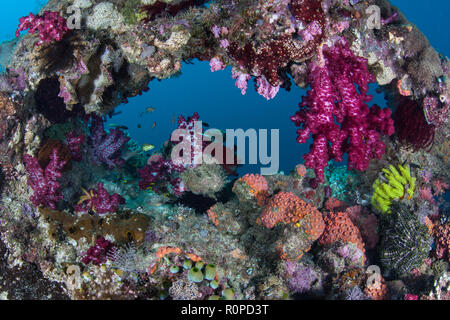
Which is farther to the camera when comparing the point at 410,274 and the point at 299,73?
the point at 410,274

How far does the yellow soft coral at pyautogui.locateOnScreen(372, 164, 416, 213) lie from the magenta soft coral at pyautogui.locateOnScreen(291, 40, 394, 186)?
56.5 inches

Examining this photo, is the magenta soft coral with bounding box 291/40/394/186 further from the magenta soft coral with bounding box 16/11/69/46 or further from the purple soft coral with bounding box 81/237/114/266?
the magenta soft coral with bounding box 16/11/69/46

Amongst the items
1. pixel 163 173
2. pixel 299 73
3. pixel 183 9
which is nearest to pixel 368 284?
pixel 299 73

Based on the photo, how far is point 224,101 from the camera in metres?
104

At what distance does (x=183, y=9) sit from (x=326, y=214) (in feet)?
15.4

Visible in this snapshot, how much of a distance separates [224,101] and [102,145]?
99139 mm

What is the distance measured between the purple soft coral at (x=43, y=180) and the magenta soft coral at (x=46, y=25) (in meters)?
2.12

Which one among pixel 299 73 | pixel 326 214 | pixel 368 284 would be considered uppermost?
pixel 299 73

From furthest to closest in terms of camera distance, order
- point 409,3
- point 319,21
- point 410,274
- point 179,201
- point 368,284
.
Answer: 1. point 409,3
2. point 179,201
3. point 410,274
4. point 368,284
5. point 319,21

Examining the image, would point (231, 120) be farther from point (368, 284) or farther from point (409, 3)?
point (368, 284)

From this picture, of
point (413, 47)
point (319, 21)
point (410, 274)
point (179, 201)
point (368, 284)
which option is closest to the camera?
point (319, 21)

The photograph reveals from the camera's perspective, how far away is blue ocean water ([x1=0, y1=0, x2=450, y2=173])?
290ft

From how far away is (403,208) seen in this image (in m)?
5.43

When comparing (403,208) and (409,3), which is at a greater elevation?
(409,3)
